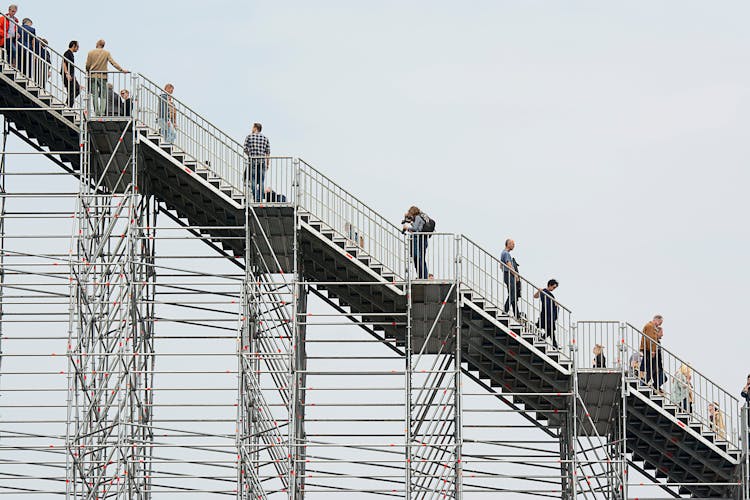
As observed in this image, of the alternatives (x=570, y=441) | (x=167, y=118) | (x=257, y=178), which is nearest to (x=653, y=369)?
(x=570, y=441)

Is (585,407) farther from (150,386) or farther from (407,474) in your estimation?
(150,386)

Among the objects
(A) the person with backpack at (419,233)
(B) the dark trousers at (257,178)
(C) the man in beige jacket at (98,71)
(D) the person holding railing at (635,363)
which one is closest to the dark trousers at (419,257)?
(A) the person with backpack at (419,233)

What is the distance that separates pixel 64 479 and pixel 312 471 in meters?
5.80

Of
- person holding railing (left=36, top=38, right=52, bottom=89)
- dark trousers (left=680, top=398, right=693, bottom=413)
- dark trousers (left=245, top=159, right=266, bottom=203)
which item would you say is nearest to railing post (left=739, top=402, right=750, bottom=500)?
dark trousers (left=680, top=398, right=693, bottom=413)

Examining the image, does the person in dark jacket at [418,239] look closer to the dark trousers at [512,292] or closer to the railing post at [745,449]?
the dark trousers at [512,292]

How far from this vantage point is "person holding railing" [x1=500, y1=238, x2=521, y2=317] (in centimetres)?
3975

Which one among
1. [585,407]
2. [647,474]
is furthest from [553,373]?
[647,474]

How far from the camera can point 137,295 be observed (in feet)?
138

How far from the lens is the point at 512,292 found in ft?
131

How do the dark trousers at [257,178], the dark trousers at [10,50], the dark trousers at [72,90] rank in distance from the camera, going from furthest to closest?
the dark trousers at [72,90], the dark trousers at [10,50], the dark trousers at [257,178]

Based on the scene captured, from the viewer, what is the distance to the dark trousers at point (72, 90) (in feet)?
137

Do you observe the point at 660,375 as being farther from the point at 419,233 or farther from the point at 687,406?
the point at 419,233

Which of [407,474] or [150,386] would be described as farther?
[150,386]

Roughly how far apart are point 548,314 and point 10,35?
1421cm
